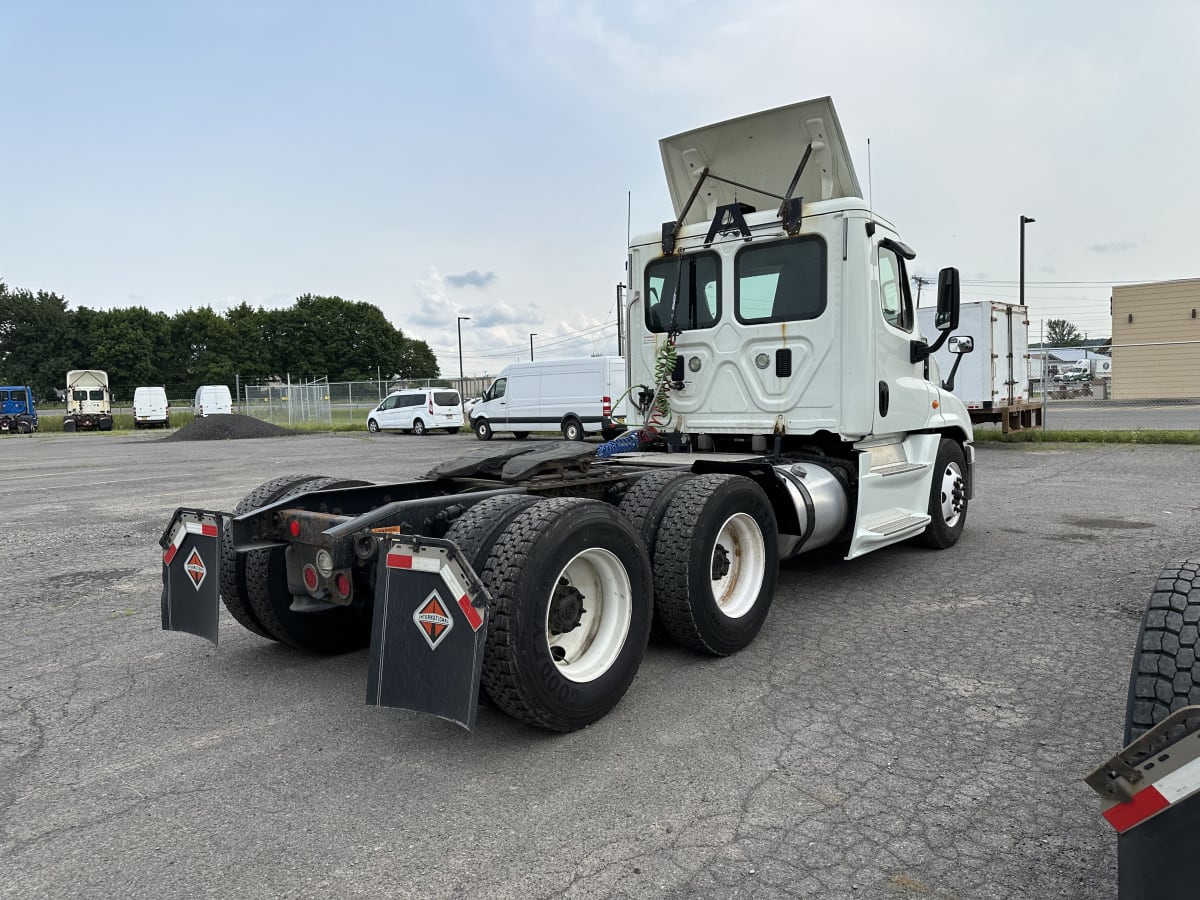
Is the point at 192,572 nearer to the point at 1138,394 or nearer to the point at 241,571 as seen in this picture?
the point at 241,571

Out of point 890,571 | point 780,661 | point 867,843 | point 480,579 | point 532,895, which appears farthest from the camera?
point 890,571

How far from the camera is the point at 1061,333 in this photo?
124125 millimetres

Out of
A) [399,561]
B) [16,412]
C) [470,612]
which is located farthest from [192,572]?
[16,412]

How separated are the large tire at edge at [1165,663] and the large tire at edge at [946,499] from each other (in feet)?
14.2

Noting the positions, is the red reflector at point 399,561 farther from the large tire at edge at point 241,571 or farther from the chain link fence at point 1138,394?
the chain link fence at point 1138,394

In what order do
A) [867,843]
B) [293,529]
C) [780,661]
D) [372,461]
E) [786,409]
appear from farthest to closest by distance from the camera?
[372,461], [786,409], [780,661], [293,529], [867,843]

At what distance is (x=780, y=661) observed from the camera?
4219 millimetres

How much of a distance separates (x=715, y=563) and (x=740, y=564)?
282 mm

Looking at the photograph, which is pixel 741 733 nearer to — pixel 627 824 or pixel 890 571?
pixel 627 824

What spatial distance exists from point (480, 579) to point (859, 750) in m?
1.63

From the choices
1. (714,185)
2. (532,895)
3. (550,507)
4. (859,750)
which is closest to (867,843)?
(859,750)

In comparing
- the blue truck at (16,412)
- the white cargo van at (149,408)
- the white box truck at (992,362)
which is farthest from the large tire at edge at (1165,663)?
the blue truck at (16,412)

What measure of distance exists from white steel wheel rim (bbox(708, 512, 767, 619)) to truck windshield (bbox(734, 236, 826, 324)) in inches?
71.5

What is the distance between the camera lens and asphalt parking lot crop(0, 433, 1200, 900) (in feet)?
7.93
